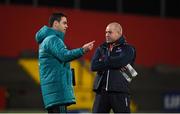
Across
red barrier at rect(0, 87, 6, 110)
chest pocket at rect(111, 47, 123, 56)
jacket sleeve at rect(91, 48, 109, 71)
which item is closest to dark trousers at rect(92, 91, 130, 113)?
jacket sleeve at rect(91, 48, 109, 71)

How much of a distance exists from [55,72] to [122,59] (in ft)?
3.12

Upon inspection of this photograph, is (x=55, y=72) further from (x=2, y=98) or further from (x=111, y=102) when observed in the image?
(x=2, y=98)

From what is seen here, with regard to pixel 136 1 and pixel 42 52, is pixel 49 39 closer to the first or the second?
pixel 42 52

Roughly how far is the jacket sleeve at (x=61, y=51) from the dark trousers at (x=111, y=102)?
0.90 metres

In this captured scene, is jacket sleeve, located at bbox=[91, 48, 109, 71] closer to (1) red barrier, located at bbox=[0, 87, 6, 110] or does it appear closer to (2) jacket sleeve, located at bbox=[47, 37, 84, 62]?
(2) jacket sleeve, located at bbox=[47, 37, 84, 62]

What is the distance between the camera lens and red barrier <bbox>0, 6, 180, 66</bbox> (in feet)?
55.6

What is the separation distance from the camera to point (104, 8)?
18266 mm

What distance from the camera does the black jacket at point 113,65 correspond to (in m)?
5.91

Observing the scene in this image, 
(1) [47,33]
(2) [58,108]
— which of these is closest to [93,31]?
(1) [47,33]

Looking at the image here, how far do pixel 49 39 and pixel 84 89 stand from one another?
35.3ft

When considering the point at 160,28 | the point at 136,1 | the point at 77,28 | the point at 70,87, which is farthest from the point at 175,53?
the point at 70,87

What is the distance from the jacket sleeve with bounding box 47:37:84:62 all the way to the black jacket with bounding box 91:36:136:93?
77cm

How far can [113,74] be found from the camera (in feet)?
19.5

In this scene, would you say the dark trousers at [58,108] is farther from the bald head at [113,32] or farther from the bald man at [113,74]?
the bald head at [113,32]
